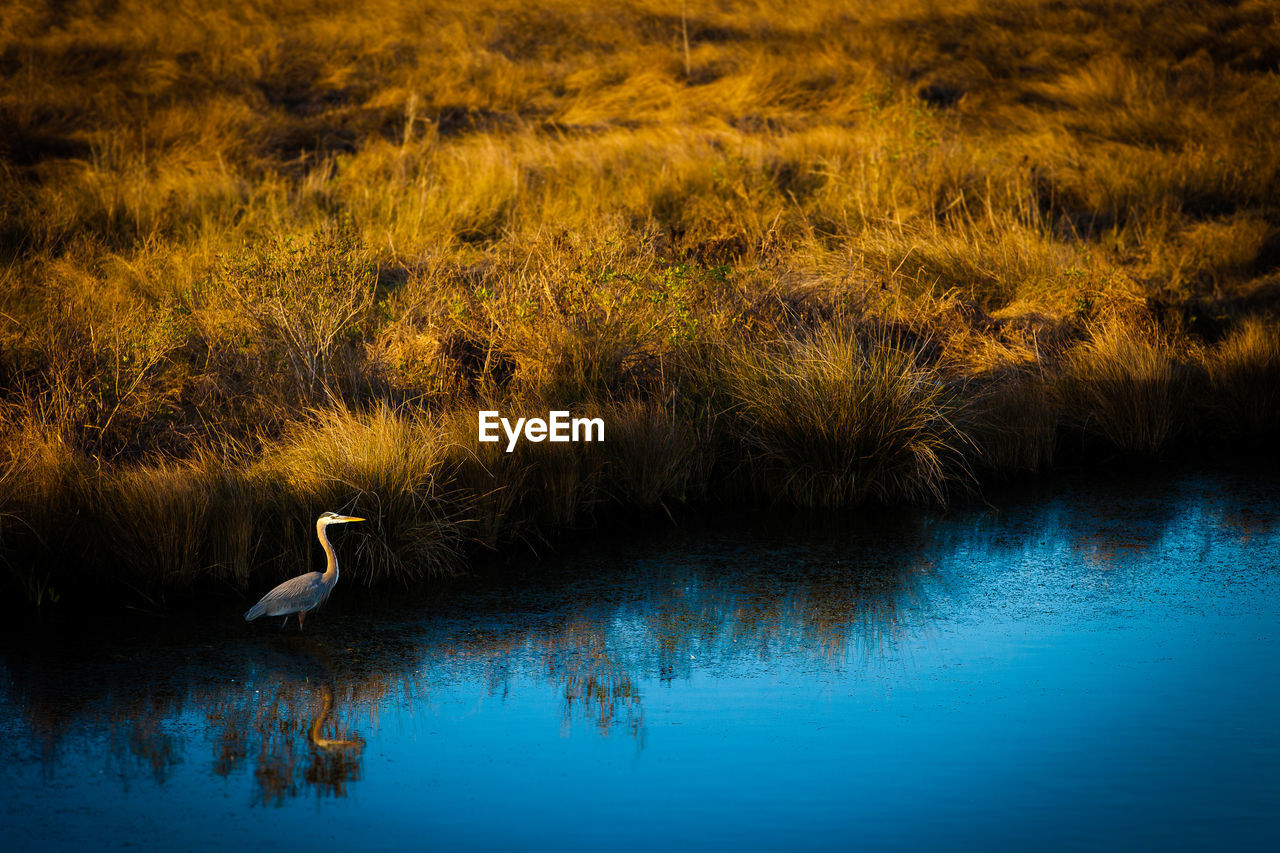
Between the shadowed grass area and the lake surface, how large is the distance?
0.61 metres

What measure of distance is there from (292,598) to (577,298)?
134 inches

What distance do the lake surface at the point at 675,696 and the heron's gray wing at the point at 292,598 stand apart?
16 cm

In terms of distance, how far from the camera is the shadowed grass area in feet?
21.7

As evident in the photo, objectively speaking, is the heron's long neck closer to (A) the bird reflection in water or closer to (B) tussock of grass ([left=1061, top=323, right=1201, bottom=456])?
(A) the bird reflection in water

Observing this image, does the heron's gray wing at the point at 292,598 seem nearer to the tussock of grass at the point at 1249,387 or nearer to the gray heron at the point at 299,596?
the gray heron at the point at 299,596

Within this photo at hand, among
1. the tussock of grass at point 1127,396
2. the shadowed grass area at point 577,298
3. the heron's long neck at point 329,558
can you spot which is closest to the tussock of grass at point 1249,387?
the shadowed grass area at point 577,298

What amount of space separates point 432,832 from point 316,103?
15.0 metres

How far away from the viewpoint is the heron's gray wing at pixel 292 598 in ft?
18.0

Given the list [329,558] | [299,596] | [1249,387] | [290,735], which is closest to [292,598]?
[299,596]

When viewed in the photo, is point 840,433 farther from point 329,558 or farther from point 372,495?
point 329,558

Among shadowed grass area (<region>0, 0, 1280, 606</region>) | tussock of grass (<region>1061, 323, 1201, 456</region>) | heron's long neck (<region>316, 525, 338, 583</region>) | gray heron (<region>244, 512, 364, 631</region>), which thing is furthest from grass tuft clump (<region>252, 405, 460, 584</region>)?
tussock of grass (<region>1061, 323, 1201, 456</region>)

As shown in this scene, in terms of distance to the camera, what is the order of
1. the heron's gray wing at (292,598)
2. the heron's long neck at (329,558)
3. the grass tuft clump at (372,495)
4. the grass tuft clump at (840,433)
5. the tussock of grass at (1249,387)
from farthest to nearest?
the tussock of grass at (1249,387) < the grass tuft clump at (840,433) < the grass tuft clump at (372,495) < the heron's long neck at (329,558) < the heron's gray wing at (292,598)

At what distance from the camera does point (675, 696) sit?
509 cm

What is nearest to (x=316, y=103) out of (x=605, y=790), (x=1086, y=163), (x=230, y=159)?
(x=230, y=159)
